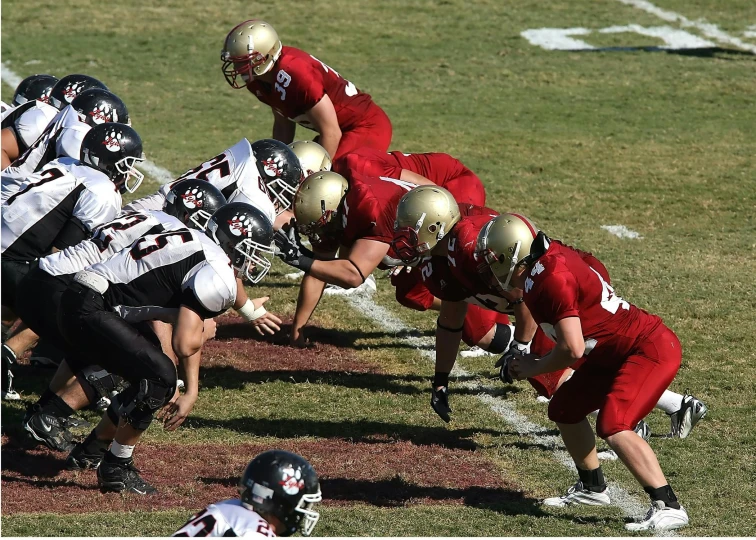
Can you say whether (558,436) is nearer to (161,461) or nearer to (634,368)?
(634,368)

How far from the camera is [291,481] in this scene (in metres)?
3.62

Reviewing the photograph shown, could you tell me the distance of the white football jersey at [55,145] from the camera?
6.85 metres

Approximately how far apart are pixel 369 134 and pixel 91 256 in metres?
3.09

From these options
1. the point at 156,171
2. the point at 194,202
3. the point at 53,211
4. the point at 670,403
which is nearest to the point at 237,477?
the point at 194,202

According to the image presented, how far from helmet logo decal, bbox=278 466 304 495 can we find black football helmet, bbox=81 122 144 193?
10.3ft

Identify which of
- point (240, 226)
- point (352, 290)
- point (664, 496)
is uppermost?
point (240, 226)

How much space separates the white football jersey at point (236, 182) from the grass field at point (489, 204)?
1112 mm

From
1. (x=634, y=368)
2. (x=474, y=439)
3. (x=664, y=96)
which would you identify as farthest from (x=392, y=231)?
(x=664, y=96)

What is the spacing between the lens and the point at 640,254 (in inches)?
357

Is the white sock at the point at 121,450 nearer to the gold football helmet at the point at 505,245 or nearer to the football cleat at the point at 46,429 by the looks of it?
the football cleat at the point at 46,429

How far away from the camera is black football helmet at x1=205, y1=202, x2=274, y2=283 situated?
17.9ft

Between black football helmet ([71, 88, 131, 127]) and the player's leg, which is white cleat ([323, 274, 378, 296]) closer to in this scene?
black football helmet ([71, 88, 131, 127])

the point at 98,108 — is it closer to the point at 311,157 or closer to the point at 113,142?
the point at 113,142

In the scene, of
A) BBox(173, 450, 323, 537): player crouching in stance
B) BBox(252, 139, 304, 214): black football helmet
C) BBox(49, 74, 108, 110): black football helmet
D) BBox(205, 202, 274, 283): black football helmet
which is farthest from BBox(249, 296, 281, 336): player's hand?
BBox(49, 74, 108, 110): black football helmet
